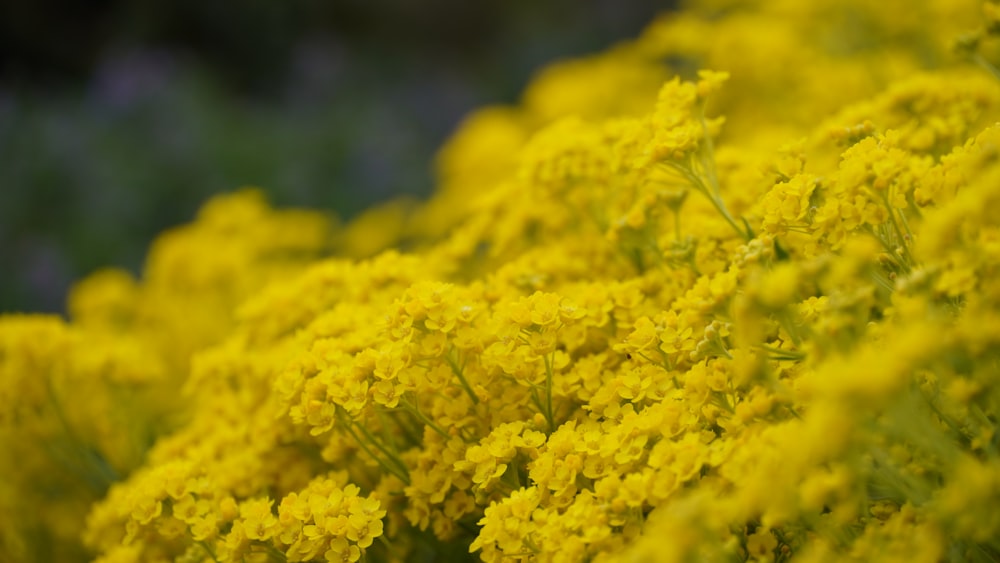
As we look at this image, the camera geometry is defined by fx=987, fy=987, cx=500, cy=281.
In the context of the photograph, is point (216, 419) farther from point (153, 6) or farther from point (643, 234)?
point (153, 6)

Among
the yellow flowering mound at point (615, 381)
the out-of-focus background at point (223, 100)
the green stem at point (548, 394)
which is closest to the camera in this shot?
the yellow flowering mound at point (615, 381)

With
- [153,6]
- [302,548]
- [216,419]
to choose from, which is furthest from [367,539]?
[153,6]

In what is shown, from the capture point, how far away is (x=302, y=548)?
1809 millimetres

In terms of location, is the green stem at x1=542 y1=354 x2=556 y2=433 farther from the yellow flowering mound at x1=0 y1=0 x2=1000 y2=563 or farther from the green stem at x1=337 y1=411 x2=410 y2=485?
the green stem at x1=337 y1=411 x2=410 y2=485

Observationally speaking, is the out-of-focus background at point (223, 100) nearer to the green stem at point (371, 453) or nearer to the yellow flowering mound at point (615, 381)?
the yellow flowering mound at point (615, 381)

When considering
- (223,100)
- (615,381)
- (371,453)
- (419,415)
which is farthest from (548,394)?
(223,100)

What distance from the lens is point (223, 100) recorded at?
7582 millimetres

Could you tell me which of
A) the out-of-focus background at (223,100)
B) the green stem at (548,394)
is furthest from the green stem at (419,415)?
the out-of-focus background at (223,100)

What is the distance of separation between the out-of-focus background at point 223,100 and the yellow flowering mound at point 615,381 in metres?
2.99

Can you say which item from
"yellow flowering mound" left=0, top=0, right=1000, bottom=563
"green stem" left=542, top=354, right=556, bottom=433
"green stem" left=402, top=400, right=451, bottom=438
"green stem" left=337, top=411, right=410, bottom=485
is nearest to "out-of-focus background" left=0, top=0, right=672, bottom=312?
"yellow flowering mound" left=0, top=0, right=1000, bottom=563

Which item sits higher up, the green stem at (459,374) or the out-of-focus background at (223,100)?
the out-of-focus background at (223,100)

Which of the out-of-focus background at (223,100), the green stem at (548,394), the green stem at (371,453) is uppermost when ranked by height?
the out-of-focus background at (223,100)

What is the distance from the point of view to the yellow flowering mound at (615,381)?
56.9 inches

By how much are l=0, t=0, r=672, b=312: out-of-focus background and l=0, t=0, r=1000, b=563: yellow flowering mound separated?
9.82 feet
